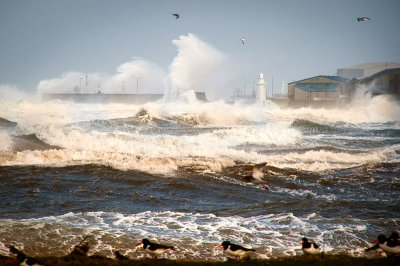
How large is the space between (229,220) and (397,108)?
49.5 meters

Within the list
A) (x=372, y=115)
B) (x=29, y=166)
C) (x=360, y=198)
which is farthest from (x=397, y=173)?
(x=372, y=115)

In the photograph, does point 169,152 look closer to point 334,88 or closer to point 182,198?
point 182,198

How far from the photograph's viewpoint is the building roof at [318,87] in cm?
6378

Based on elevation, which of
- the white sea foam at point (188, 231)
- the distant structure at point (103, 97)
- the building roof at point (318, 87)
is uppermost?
the building roof at point (318, 87)

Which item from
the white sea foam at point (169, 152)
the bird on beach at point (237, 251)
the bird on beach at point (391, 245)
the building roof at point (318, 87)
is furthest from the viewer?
the building roof at point (318, 87)

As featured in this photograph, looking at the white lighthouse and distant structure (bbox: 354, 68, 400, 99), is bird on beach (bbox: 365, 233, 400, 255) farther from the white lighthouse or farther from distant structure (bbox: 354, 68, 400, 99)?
the white lighthouse

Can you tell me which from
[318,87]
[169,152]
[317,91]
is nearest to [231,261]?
[169,152]

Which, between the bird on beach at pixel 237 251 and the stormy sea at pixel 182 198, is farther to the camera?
the stormy sea at pixel 182 198

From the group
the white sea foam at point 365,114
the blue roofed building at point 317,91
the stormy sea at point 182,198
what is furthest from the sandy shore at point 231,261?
the blue roofed building at point 317,91

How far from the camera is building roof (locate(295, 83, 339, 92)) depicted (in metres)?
63.8

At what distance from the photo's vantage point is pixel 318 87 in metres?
65.1

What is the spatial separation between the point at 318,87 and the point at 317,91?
2.08 metres

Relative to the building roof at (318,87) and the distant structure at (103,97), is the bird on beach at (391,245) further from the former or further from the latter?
the distant structure at (103,97)

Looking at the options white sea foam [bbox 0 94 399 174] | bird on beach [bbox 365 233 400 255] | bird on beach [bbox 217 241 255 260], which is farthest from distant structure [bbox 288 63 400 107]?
bird on beach [bbox 217 241 255 260]
